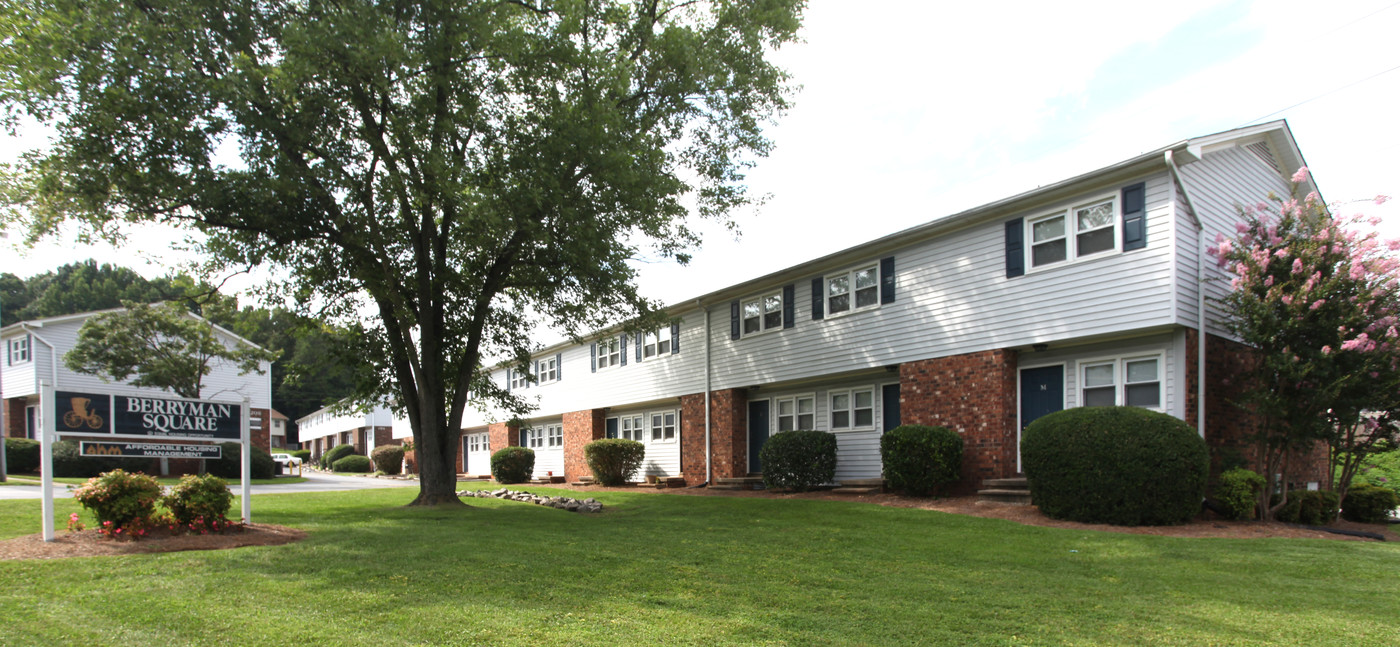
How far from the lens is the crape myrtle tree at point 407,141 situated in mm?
10578

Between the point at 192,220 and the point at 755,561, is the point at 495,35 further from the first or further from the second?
the point at 755,561

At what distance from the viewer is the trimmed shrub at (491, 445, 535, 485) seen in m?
27.4

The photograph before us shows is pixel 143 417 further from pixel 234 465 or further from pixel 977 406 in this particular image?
pixel 234 465

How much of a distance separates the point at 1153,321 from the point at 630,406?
16849mm

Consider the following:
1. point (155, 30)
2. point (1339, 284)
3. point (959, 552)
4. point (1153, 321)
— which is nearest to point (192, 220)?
point (155, 30)

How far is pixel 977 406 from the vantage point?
45.9ft

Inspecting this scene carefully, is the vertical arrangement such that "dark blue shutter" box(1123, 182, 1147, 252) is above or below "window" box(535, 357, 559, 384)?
above

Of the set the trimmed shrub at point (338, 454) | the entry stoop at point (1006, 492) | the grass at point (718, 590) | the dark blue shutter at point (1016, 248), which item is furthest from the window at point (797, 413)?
the trimmed shrub at point (338, 454)

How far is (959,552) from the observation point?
848 centimetres

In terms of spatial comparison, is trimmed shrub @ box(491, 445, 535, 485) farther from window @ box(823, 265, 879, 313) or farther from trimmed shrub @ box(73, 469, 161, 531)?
trimmed shrub @ box(73, 469, 161, 531)

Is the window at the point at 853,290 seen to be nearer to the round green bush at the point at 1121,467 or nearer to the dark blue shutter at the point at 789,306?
the dark blue shutter at the point at 789,306

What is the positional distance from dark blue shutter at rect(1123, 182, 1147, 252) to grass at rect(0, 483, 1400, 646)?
186 inches

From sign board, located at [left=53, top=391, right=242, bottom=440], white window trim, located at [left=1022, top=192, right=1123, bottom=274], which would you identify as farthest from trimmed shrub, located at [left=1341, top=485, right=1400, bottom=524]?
sign board, located at [left=53, top=391, right=242, bottom=440]

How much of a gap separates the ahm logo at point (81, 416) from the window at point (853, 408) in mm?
13391
